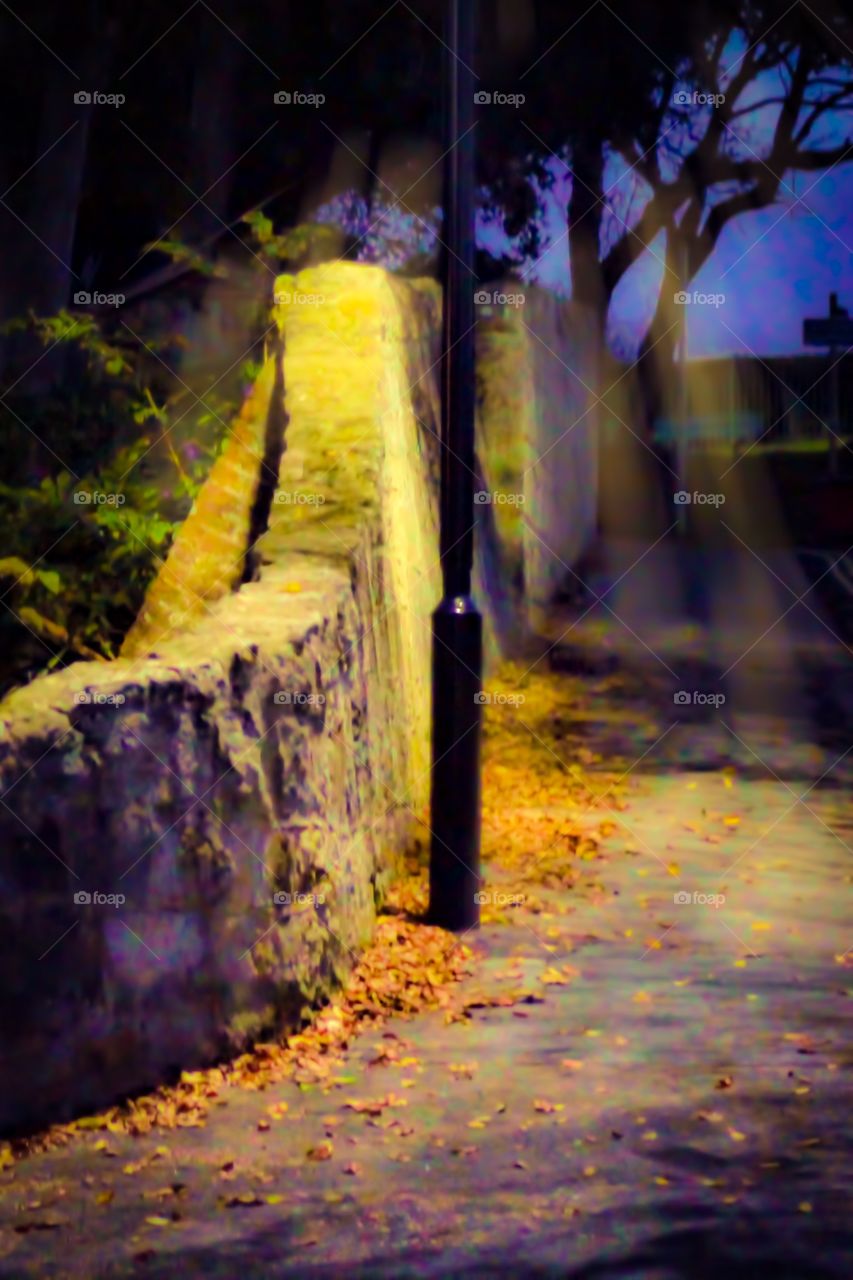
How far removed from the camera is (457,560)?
303 inches

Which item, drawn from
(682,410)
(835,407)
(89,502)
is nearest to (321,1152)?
(89,502)

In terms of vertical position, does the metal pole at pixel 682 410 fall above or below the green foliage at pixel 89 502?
above

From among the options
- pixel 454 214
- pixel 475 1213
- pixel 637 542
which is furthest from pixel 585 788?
pixel 637 542

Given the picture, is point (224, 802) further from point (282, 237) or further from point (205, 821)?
point (282, 237)

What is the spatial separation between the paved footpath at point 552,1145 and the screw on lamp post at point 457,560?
1.20 ft

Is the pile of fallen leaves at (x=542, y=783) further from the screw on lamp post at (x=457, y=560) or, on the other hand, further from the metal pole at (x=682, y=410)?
the metal pole at (x=682, y=410)

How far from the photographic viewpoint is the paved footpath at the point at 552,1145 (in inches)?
177

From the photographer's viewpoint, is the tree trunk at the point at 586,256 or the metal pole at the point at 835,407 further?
the metal pole at the point at 835,407

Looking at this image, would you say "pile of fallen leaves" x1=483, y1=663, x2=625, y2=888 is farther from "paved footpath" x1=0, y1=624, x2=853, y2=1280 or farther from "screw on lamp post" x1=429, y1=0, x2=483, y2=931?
"paved footpath" x1=0, y1=624, x2=853, y2=1280

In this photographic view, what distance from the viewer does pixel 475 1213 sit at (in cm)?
473

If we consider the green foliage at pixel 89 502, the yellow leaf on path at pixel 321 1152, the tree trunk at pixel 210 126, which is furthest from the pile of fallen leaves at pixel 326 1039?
the tree trunk at pixel 210 126

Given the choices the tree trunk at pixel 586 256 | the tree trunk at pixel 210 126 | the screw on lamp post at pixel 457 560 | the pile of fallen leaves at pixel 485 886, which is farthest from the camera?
the tree trunk at pixel 586 256

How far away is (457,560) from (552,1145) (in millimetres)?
3142

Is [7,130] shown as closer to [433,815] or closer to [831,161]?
[433,815]
